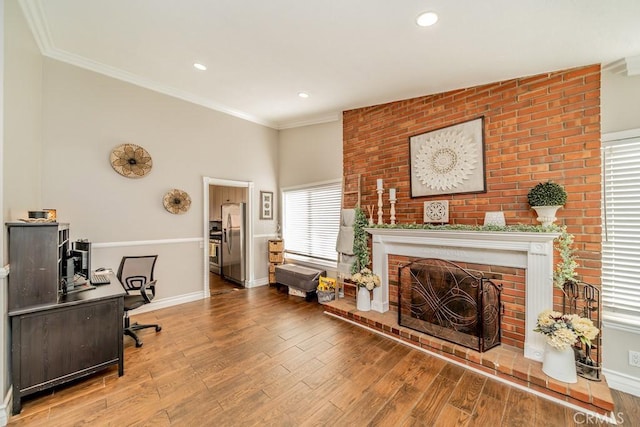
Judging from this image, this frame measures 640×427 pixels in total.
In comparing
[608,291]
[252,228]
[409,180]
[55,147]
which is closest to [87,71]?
[55,147]

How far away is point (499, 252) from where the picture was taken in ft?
8.79

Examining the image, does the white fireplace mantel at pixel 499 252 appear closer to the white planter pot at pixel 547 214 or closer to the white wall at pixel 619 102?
the white planter pot at pixel 547 214

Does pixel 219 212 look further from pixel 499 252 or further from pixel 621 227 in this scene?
pixel 621 227

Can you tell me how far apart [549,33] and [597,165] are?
122 centimetres

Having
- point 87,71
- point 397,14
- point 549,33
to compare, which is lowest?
point 549,33

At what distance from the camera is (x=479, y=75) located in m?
2.79

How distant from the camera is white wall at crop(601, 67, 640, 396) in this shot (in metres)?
2.16

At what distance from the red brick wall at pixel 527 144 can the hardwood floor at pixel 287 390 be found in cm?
146

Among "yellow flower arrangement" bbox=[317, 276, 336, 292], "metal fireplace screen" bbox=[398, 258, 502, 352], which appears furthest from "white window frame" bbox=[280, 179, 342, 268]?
"metal fireplace screen" bbox=[398, 258, 502, 352]

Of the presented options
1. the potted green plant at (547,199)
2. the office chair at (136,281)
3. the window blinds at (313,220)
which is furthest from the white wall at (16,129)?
the potted green plant at (547,199)

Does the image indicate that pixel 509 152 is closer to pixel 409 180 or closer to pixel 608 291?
pixel 409 180

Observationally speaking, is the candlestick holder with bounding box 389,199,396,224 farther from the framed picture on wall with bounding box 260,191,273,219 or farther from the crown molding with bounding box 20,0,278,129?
the crown molding with bounding box 20,0,278,129

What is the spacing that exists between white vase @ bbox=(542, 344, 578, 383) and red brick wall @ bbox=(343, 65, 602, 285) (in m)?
0.72

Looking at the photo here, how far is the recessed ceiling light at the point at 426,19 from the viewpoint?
6.77 feet
